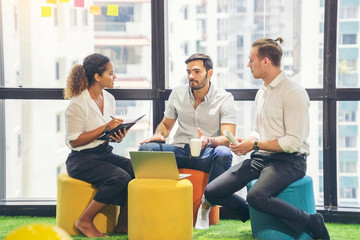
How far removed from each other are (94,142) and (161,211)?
0.75 m

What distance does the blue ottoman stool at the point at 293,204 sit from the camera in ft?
12.0

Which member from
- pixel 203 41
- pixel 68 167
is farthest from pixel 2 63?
pixel 203 41

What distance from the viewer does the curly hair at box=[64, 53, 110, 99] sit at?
4.05 m

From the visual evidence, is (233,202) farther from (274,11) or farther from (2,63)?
(2,63)

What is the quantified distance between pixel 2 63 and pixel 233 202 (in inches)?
78.4

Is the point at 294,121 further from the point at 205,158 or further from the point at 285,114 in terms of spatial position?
the point at 205,158

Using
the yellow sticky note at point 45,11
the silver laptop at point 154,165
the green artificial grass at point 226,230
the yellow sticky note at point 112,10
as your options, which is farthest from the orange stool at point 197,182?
the yellow sticky note at point 45,11

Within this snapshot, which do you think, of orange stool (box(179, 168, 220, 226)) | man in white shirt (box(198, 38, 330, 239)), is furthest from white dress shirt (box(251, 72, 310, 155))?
orange stool (box(179, 168, 220, 226))

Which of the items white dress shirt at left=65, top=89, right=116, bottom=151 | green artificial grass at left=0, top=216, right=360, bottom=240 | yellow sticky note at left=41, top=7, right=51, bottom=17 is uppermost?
yellow sticky note at left=41, top=7, right=51, bottom=17

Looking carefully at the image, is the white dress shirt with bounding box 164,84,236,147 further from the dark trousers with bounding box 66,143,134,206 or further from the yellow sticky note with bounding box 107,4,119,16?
the yellow sticky note with bounding box 107,4,119,16

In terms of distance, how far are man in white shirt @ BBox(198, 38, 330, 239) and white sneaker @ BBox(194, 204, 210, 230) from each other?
0.56 ft

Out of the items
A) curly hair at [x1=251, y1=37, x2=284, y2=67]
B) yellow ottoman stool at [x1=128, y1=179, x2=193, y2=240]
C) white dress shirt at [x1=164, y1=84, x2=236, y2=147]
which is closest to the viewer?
yellow ottoman stool at [x1=128, y1=179, x2=193, y2=240]

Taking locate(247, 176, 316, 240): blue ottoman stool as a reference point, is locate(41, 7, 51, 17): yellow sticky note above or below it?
above

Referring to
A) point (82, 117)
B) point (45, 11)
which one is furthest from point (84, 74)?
point (45, 11)
